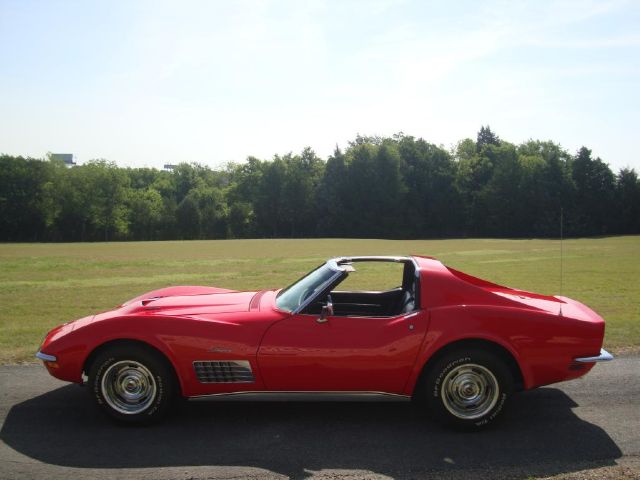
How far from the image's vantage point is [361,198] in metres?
90.2

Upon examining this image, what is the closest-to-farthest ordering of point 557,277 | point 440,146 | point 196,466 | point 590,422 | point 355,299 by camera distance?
1. point 196,466
2. point 590,422
3. point 355,299
4. point 557,277
5. point 440,146

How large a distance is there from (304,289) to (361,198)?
8558 cm

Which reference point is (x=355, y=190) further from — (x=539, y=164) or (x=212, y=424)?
(x=212, y=424)

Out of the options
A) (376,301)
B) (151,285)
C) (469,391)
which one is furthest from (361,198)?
(469,391)

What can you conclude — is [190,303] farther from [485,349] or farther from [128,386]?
[485,349]

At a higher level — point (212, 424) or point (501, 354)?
point (501, 354)

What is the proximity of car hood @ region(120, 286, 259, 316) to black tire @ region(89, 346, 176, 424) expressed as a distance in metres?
0.44

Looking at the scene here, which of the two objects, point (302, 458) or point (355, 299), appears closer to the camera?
point (302, 458)

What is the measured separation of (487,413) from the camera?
4.62 meters

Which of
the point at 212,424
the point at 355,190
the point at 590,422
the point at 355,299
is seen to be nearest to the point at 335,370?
the point at 212,424

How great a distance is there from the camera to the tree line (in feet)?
264

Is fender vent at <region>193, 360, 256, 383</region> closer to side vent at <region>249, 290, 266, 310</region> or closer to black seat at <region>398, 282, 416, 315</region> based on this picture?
side vent at <region>249, 290, 266, 310</region>

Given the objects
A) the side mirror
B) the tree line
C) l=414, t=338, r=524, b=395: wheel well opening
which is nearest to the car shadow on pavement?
l=414, t=338, r=524, b=395: wheel well opening

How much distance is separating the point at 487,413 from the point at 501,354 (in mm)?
490
